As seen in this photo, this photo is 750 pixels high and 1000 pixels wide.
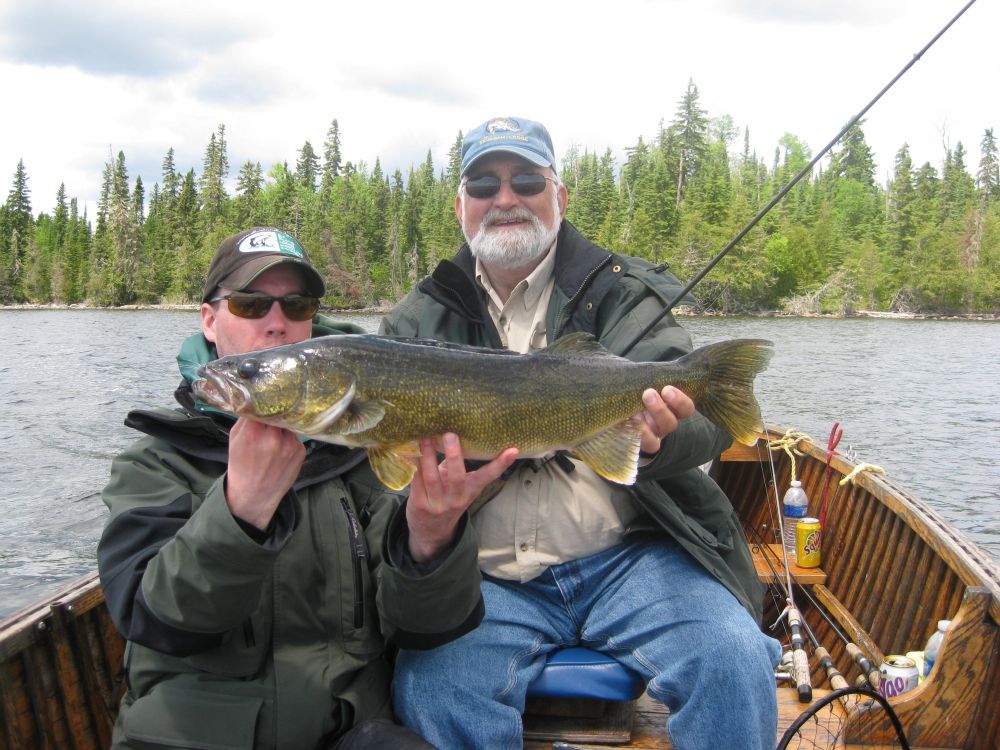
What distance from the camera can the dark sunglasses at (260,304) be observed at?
3.46 meters

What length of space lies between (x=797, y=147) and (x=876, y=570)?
121 metres

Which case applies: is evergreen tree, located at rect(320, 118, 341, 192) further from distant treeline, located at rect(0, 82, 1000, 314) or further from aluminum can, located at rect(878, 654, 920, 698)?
aluminum can, located at rect(878, 654, 920, 698)

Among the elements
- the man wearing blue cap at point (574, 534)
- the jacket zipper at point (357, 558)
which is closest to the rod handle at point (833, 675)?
the man wearing blue cap at point (574, 534)

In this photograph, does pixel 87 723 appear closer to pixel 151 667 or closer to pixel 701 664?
pixel 151 667

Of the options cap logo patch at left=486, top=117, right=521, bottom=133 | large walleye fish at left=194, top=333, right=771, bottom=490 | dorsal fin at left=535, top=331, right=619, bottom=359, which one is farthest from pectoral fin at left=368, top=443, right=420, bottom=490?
cap logo patch at left=486, top=117, right=521, bottom=133

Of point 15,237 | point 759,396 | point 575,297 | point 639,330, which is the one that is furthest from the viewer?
point 15,237

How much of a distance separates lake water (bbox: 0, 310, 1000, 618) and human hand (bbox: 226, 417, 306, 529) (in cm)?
590

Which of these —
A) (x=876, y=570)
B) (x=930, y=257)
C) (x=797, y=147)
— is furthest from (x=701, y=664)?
(x=797, y=147)

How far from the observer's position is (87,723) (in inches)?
152

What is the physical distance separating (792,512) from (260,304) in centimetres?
477

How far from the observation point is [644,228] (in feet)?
255

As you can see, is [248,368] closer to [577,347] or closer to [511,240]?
[577,347]

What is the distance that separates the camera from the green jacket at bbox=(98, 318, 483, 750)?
2.62 metres

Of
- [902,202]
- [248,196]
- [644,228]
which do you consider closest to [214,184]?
[248,196]
